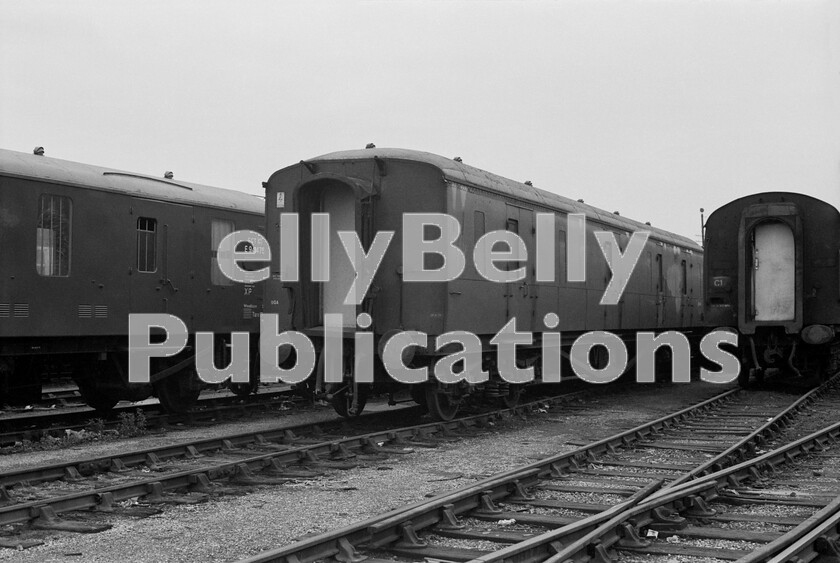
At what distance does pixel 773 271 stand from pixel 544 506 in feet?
37.3

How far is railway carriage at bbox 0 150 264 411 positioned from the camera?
1109 cm

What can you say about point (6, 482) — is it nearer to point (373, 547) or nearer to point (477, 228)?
point (373, 547)

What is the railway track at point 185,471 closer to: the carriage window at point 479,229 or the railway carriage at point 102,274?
the carriage window at point 479,229

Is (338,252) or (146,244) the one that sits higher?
(146,244)

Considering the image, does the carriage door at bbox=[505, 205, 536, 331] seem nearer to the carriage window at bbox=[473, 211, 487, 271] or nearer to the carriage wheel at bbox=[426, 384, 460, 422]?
the carriage window at bbox=[473, 211, 487, 271]

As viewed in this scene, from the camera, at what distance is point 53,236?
11.6 meters

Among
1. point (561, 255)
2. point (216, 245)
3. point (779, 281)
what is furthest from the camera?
point (779, 281)

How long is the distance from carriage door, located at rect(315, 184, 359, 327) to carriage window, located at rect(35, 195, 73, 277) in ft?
11.2

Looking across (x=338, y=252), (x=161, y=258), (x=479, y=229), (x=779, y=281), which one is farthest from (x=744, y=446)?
(x=161, y=258)

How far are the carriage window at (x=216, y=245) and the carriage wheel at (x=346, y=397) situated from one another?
11.4 ft

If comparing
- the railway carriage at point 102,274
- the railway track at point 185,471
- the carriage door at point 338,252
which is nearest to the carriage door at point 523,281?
the railway track at point 185,471

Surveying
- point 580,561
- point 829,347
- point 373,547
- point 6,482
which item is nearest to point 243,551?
point 373,547

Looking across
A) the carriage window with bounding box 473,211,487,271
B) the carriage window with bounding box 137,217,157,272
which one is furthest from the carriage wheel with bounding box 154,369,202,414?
the carriage window with bounding box 473,211,487,271

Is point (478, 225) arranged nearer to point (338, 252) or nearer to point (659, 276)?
point (338, 252)
